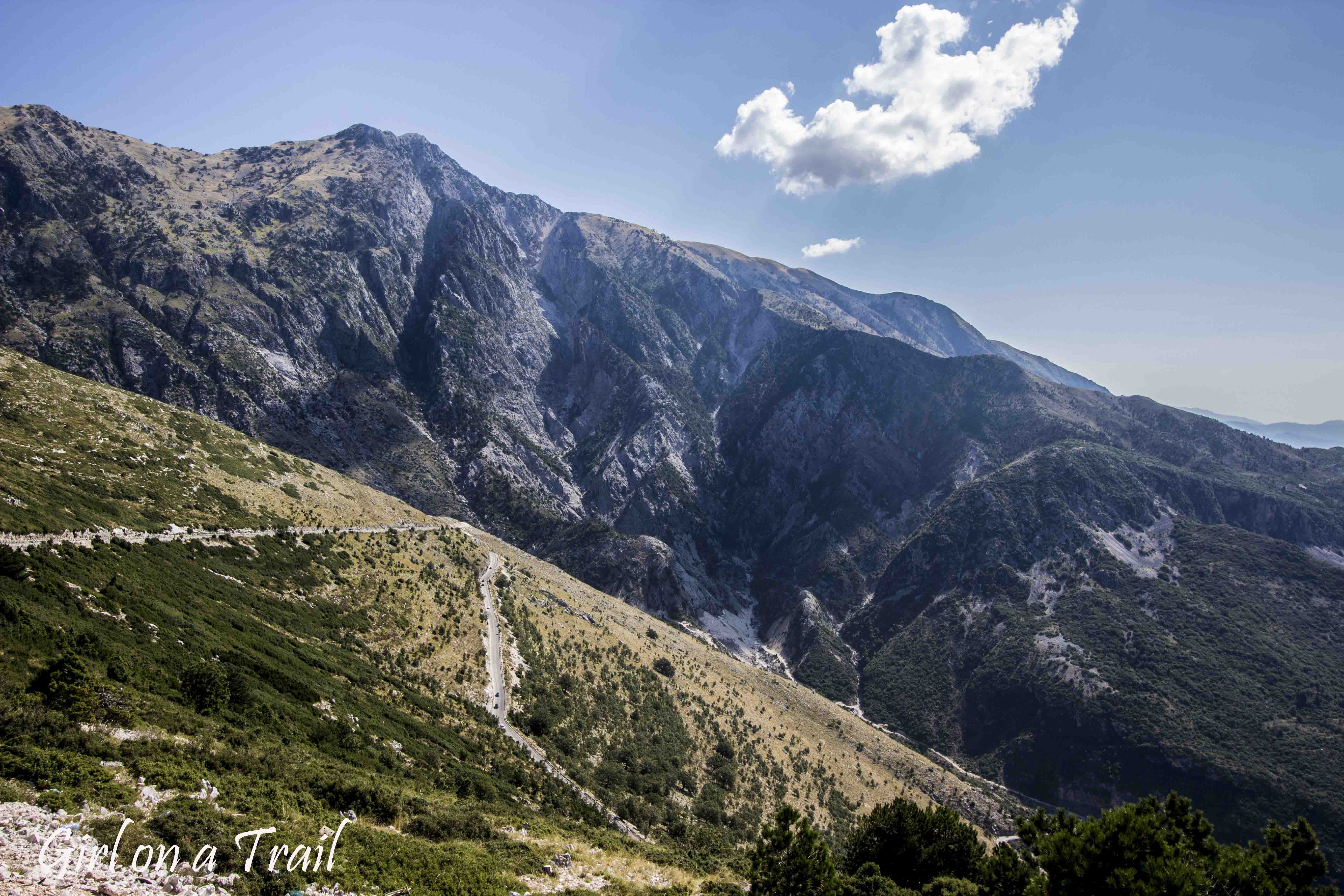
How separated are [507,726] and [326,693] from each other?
1702 cm

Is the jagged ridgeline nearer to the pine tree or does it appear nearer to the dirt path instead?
the dirt path

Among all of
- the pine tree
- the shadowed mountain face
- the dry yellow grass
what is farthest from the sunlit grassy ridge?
the shadowed mountain face

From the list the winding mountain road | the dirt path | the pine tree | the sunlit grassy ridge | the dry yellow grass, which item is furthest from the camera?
the dry yellow grass

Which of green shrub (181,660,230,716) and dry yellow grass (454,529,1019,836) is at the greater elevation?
green shrub (181,660,230,716)

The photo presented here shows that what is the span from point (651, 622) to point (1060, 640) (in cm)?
10707

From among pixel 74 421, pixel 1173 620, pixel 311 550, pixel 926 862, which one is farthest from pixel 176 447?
pixel 1173 620

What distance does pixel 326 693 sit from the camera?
32.6 m

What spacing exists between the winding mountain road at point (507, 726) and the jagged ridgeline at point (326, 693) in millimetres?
1025

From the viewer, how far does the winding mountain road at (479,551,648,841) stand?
3962 centimetres

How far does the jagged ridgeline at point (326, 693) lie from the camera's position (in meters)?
19.4

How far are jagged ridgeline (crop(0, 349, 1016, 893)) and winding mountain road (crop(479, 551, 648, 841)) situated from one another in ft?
3.36

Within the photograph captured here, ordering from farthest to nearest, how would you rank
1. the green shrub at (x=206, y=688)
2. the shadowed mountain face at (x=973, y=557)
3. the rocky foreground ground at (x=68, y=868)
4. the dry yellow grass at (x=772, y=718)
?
the shadowed mountain face at (x=973, y=557)
the dry yellow grass at (x=772, y=718)
the green shrub at (x=206, y=688)
the rocky foreground ground at (x=68, y=868)

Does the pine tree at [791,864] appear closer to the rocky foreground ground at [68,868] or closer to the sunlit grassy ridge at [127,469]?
the rocky foreground ground at [68,868]

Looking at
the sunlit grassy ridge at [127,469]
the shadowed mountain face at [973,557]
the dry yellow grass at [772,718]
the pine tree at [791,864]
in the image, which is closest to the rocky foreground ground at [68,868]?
the pine tree at [791,864]
